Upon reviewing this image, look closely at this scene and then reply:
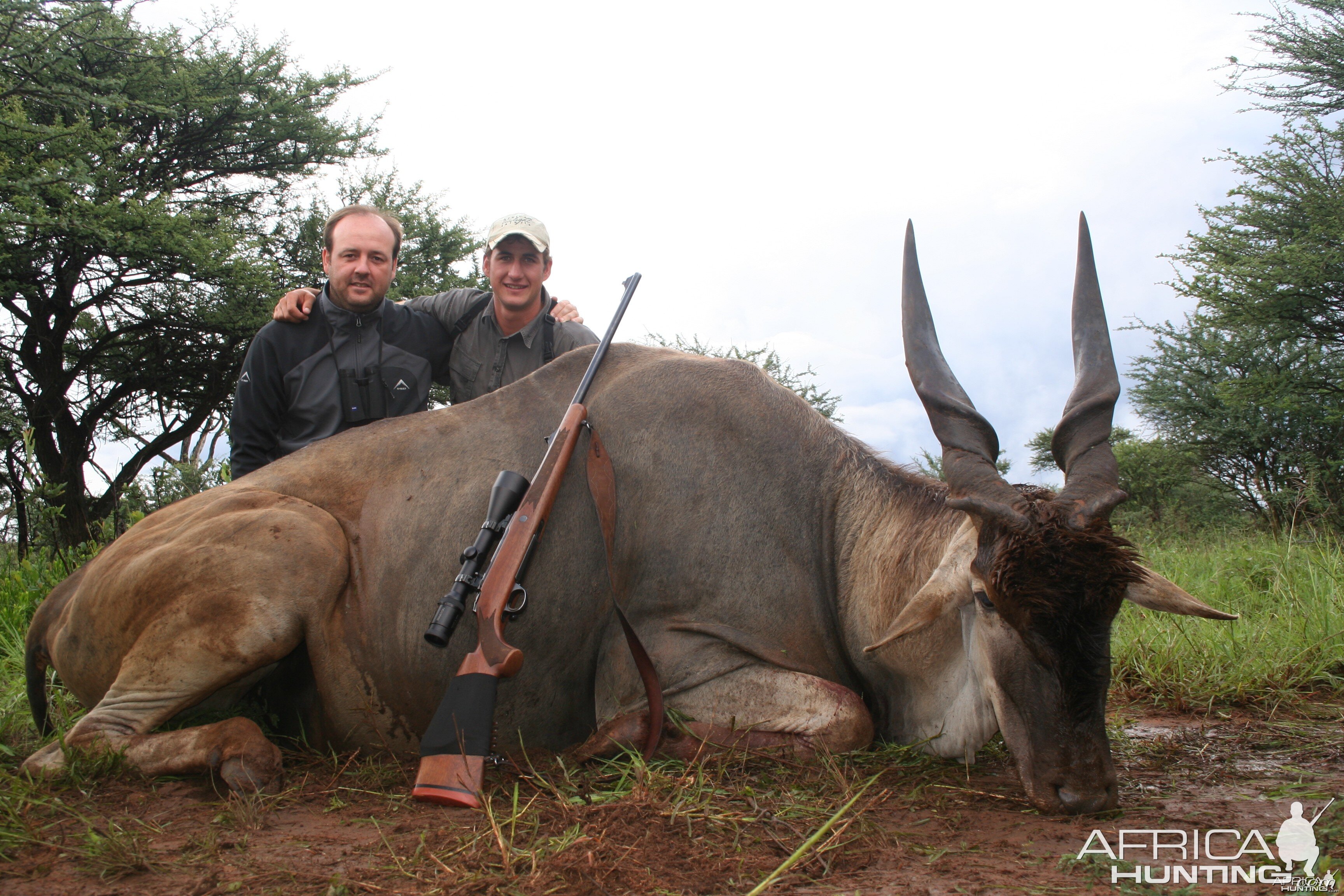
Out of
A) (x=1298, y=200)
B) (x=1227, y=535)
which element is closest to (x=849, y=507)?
(x=1227, y=535)

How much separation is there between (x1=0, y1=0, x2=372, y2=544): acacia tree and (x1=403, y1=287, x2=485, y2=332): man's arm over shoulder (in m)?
10.8

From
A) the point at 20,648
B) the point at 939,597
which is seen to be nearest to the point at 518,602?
the point at 939,597

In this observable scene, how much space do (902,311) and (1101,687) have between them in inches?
63.2

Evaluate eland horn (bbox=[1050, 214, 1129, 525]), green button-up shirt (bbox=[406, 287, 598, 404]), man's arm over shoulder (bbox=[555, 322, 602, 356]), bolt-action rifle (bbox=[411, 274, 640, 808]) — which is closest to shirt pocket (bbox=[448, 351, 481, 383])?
green button-up shirt (bbox=[406, 287, 598, 404])

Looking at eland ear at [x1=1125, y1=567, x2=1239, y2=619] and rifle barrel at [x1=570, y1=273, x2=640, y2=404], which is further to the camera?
rifle barrel at [x1=570, y1=273, x2=640, y2=404]

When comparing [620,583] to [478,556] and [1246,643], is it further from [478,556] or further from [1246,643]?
[1246,643]

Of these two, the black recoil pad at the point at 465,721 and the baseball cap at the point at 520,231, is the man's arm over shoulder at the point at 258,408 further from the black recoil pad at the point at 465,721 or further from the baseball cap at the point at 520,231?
the black recoil pad at the point at 465,721

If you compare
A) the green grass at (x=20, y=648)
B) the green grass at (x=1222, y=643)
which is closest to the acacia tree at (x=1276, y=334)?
the green grass at (x=1222, y=643)

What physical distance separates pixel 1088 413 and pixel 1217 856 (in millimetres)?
1460

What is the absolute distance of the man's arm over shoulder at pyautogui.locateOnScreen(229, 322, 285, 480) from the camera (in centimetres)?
523

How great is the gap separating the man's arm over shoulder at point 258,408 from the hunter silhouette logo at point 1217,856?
4.40m

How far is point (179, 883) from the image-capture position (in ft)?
8.21

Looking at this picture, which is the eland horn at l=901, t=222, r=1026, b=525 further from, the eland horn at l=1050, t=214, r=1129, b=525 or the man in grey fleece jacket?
the man in grey fleece jacket

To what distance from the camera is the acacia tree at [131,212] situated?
14.5 meters
